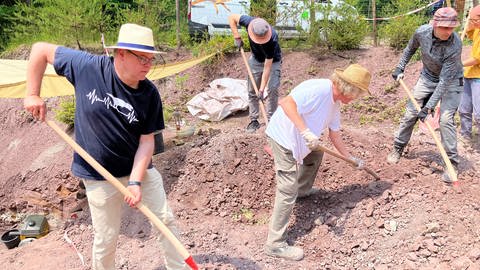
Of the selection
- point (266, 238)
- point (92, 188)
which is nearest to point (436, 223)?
point (266, 238)

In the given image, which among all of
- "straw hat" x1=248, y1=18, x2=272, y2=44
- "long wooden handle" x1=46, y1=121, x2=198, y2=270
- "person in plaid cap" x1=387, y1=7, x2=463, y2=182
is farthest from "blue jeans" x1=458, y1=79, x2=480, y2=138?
"long wooden handle" x1=46, y1=121, x2=198, y2=270

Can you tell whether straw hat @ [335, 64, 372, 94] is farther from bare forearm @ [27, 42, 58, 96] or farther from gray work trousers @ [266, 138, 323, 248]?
bare forearm @ [27, 42, 58, 96]

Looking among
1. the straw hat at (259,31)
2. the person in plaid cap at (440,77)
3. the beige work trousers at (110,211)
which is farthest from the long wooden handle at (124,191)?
the straw hat at (259,31)

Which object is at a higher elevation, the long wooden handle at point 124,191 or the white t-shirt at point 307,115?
the white t-shirt at point 307,115

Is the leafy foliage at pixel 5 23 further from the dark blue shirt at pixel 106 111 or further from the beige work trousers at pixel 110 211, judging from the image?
the beige work trousers at pixel 110 211

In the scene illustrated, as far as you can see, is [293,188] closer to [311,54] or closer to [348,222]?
[348,222]

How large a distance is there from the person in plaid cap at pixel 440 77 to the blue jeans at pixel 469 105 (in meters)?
0.82

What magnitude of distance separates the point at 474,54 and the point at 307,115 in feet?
8.67

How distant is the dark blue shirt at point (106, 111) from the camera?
2389 millimetres

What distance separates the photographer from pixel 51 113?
786cm

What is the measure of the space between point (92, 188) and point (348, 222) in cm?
227

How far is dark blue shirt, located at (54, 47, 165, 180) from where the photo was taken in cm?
239

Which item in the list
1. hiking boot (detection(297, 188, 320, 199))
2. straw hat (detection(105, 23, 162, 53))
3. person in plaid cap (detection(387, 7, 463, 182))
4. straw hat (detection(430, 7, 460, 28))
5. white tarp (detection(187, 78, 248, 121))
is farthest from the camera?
white tarp (detection(187, 78, 248, 121))

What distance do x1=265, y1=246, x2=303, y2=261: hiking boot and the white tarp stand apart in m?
3.98
